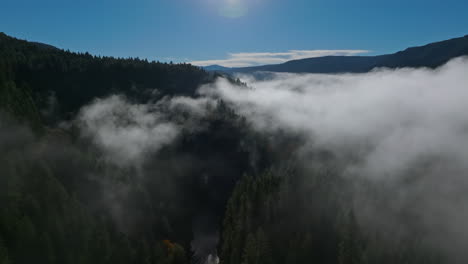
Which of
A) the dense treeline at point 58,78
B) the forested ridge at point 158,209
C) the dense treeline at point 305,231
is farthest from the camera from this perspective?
the dense treeline at point 58,78

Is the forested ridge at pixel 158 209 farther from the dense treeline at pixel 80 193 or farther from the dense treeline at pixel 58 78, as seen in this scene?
the dense treeline at pixel 58 78

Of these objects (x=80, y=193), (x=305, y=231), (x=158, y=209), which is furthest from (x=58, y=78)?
(x=305, y=231)

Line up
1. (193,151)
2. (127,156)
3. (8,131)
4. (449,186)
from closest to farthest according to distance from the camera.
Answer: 1. (8,131)
2. (449,186)
3. (127,156)
4. (193,151)

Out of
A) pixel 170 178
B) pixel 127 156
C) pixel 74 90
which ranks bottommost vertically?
pixel 170 178

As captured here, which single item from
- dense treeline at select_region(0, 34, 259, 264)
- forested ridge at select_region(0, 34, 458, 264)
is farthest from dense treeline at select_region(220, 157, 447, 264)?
dense treeline at select_region(0, 34, 259, 264)

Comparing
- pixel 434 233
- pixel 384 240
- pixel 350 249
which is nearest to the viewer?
pixel 350 249

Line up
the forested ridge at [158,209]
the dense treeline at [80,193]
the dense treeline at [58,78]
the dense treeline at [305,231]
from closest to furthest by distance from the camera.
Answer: the dense treeline at [80,193]
the forested ridge at [158,209]
the dense treeline at [305,231]
the dense treeline at [58,78]

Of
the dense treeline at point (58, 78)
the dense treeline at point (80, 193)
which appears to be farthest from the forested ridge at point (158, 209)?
the dense treeline at point (58, 78)

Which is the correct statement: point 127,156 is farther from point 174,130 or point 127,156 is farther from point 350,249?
point 350,249

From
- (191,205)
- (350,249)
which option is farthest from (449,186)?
(191,205)

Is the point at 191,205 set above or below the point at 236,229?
below

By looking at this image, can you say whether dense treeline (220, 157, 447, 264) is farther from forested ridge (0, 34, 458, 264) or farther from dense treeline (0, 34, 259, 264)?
dense treeline (0, 34, 259, 264)
